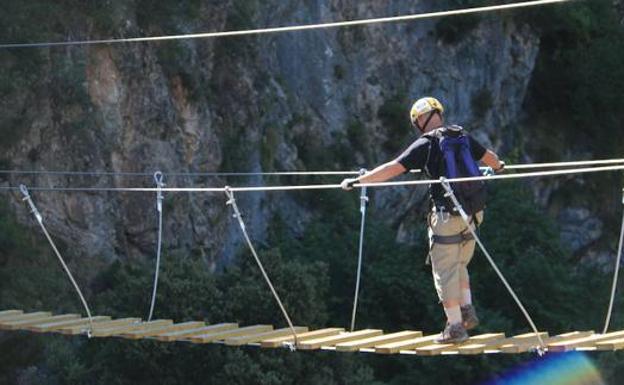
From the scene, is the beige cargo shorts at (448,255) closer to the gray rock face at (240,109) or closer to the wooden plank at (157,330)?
the wooden plank at (157,330)

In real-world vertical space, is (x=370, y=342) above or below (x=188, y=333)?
below

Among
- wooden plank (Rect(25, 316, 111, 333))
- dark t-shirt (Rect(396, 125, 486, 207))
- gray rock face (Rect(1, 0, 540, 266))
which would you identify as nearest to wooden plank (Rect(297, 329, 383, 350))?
dark t-shirt (Rect(396, 125, 486, 207))

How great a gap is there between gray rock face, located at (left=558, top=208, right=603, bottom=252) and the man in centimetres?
2247

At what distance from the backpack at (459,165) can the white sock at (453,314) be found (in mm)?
659

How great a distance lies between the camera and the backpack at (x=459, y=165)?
427 inches

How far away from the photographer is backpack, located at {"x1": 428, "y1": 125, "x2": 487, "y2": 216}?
1084 centimetres

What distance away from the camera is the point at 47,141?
21797 millimetres

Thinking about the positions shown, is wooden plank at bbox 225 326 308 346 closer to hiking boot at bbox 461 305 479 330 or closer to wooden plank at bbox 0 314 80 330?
hiking boot at bbox 461 305 479 330

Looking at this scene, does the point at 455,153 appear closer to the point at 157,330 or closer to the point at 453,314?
the point at 453,314

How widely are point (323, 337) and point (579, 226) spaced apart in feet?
74.5

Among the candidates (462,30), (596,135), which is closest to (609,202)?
(596,135)

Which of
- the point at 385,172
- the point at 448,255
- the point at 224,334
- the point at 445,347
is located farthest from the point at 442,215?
the point at 224,334

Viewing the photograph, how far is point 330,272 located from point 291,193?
194 cm

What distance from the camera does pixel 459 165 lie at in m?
10.9
